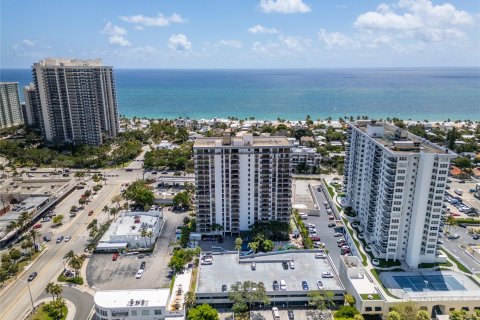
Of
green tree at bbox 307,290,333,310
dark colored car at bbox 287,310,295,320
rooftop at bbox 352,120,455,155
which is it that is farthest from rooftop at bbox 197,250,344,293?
rooftop at bbox 352,120,455,155

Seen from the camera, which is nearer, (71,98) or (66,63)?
(71,98)

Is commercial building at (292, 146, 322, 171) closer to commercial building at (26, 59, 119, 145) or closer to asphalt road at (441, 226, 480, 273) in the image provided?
asphalt road at (441, 226, 480, 273)

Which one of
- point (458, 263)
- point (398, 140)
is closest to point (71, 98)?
point (398, 140)

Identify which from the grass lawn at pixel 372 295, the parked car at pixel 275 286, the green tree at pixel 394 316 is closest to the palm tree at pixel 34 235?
the parked car at pixel 275 286

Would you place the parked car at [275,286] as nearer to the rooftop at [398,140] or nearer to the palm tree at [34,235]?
the rooftop at [398,140]

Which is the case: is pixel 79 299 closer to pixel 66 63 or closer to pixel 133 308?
pixel 133 308

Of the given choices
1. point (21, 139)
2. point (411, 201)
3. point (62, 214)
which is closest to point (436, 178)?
point (411, 201)
